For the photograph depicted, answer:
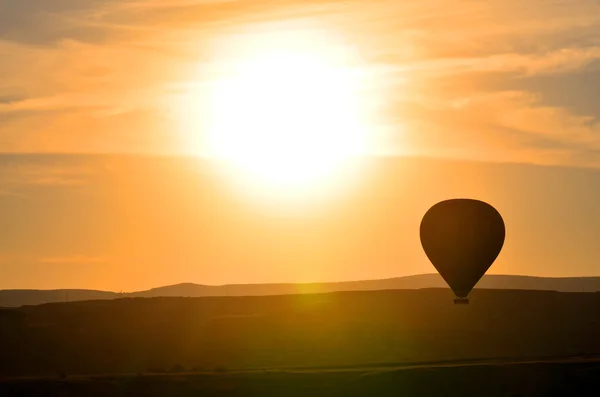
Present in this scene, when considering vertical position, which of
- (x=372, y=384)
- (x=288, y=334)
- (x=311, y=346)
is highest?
(x=288, y=334)

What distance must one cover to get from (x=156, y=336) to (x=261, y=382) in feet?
117

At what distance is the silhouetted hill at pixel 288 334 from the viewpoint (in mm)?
97944

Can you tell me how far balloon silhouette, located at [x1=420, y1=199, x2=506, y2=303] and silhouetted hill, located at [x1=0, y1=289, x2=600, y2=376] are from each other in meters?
5.12

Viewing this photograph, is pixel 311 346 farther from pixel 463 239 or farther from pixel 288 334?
pixel 463 239

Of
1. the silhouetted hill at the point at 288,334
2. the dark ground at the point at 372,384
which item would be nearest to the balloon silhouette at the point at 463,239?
the silhouetted hill at the point at 288,334

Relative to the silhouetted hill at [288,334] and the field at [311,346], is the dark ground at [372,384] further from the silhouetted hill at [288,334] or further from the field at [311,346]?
the silhouetted hill at [288,334]

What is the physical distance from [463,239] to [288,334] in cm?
1557

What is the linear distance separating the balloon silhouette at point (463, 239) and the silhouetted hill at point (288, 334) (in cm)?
512

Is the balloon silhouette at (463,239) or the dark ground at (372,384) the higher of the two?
the balloon silhouette at (463,239)

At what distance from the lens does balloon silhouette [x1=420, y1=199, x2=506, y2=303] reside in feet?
350

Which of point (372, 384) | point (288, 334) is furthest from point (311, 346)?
point (372, 384)

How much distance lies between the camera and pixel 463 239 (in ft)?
350

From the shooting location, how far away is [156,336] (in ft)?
359

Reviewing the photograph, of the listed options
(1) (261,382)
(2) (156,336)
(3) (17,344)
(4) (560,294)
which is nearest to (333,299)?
(4) (560,294)
